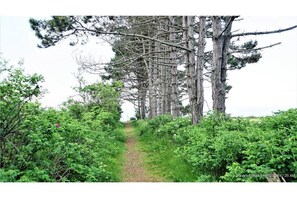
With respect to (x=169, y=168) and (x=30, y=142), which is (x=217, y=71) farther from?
(x=30, y=142)

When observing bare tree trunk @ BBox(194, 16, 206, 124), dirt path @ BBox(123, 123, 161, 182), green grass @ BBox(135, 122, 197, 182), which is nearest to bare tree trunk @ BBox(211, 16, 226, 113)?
bare tree trunk @ BBox(194, 16, 206, 124)

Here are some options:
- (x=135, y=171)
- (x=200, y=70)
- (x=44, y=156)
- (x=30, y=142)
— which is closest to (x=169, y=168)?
(x=135, y=171)

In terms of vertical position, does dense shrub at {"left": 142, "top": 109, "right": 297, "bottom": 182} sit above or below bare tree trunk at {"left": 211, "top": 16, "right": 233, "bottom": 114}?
below

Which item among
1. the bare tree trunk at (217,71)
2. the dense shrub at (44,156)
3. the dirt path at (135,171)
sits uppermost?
the bare tree trunk at (217,71)

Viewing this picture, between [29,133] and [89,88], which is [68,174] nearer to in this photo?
[29,133]

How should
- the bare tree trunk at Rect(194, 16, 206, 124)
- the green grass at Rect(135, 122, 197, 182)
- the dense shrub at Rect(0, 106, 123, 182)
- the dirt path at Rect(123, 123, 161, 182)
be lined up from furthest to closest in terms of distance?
the bare tree trunk at Rect(194, 16, 206, 124) → the dirt path at Rect(123, 123, 161, 182) → the green grass at Rect(135, 122, 197, 182) → the dense shrub at Rect(0, 106, 123, 182)

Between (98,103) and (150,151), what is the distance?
5694 millimetres

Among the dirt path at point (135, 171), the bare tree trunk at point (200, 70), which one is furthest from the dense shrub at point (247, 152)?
the bare tree trunk at point (200, 70)

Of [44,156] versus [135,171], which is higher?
[44,156]

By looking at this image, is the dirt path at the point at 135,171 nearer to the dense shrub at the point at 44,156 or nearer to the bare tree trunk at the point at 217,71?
the dense shrub at the point at 44,156

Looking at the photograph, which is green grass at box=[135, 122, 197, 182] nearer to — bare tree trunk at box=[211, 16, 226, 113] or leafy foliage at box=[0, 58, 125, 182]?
leafy foliage at box=[0, 58, 125, 182]

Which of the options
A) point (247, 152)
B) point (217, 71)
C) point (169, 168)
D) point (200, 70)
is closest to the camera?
point (247, 152)

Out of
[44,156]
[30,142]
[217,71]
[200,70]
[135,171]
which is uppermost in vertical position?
[200,70]
